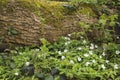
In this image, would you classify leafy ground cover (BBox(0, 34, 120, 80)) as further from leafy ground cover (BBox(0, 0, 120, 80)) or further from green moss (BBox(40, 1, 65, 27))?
green moss (BBox(40, 1, 65, 27))

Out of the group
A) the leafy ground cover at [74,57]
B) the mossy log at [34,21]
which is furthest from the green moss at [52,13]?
the leafy ground cover at [74,57]

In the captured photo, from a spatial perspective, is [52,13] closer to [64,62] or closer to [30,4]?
[30,4]

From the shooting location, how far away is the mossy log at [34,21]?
188 inches

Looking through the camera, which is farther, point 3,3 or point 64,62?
point 3,3

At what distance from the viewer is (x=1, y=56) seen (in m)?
4.57

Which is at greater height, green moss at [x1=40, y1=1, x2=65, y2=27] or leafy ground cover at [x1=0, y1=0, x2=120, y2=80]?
green moss at [x1=40, y1=1, x2=65, y2=27]

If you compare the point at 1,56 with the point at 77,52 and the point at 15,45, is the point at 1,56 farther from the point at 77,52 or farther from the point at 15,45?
the point at 77,52

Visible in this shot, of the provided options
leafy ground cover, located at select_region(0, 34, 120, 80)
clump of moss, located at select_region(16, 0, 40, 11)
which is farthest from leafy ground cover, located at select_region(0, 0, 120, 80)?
clump of moss, located at select_region(16, 0, 40, 11)

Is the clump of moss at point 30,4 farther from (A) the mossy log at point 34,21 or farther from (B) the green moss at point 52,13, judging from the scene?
(B) the green moss at point 52,13

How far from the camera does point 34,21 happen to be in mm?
4898

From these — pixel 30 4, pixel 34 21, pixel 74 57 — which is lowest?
pixel 74 57

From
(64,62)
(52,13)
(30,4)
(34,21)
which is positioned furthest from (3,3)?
(64,62)

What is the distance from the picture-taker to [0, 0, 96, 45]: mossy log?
477 cm

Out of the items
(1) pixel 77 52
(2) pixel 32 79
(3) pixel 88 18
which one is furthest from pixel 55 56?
(3) pixel 88 18
